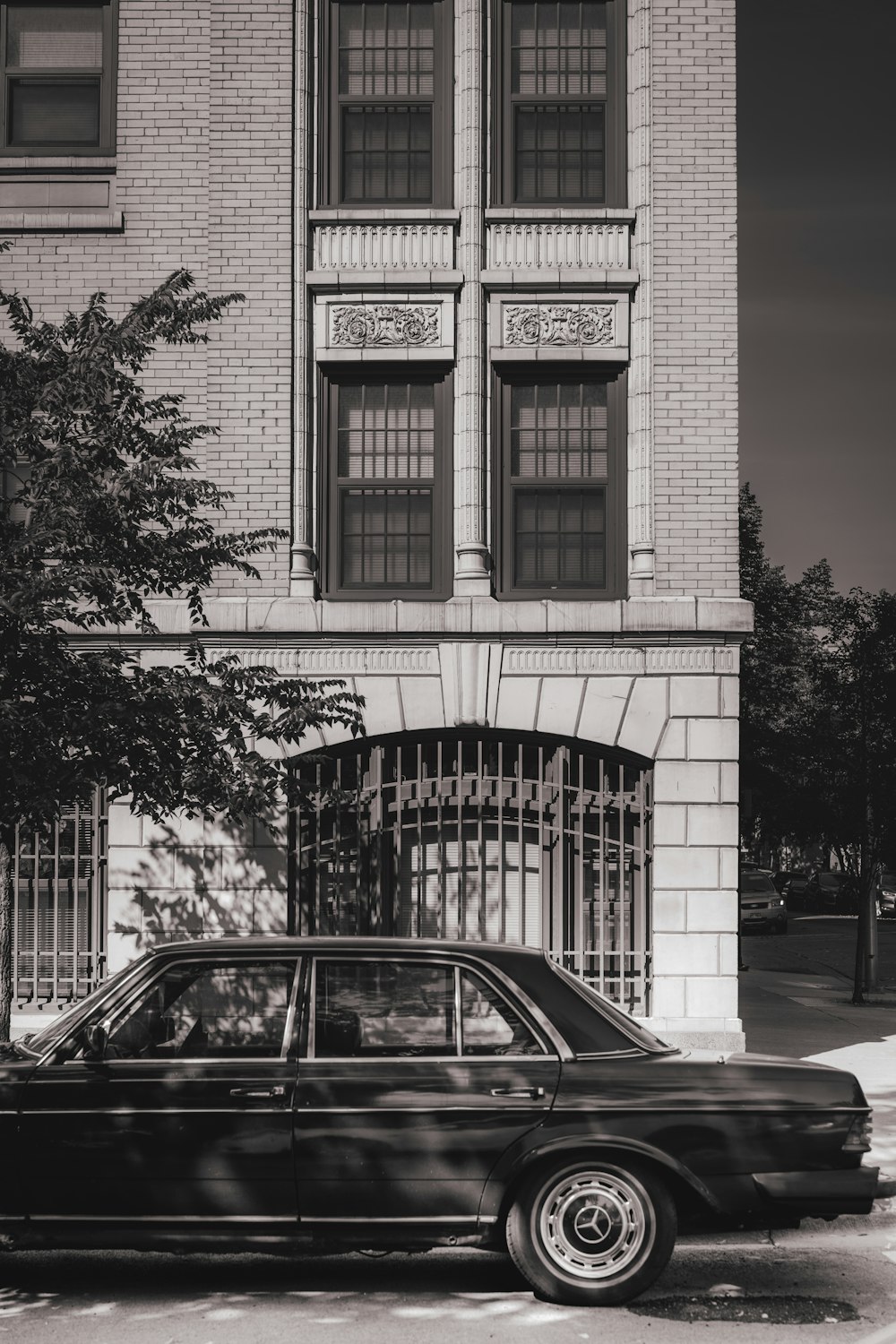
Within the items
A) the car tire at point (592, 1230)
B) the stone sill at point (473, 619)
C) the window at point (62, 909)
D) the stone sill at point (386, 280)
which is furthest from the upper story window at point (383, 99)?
the car tire at point (592, 1230)

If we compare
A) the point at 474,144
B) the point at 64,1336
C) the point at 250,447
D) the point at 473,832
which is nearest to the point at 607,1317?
the point at 64,1336

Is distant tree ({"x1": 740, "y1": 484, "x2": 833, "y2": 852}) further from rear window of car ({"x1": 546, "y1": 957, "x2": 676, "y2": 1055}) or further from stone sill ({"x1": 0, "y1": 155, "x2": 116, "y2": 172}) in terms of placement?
rear window of car ({"x1": 546, "y1": 957, "x2": 676, "y2": 1055})

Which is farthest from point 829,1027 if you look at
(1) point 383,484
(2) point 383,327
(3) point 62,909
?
(2) point 383,327

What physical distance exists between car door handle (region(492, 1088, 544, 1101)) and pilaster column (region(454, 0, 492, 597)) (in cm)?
705

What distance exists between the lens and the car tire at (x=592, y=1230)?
20.3ft

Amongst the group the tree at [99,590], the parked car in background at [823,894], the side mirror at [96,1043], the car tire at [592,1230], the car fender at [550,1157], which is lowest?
the parked car in background at [823,894]

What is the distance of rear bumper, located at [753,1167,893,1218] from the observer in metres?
6.16

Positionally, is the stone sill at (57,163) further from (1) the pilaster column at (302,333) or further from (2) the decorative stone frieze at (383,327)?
(2) the decorative stone frieze at (383,327)

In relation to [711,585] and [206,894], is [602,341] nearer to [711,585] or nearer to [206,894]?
[711,585]

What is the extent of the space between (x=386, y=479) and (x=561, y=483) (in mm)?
1528

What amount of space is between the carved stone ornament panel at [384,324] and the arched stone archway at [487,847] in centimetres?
341

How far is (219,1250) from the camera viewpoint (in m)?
6.22

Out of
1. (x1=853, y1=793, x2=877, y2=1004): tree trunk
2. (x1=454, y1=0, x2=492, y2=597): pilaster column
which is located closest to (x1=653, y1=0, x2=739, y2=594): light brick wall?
(x1=454, y1=0, x2=492, y2=597): pilaster column

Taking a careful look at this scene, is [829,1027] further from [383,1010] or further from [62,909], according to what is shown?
[383,1010]
